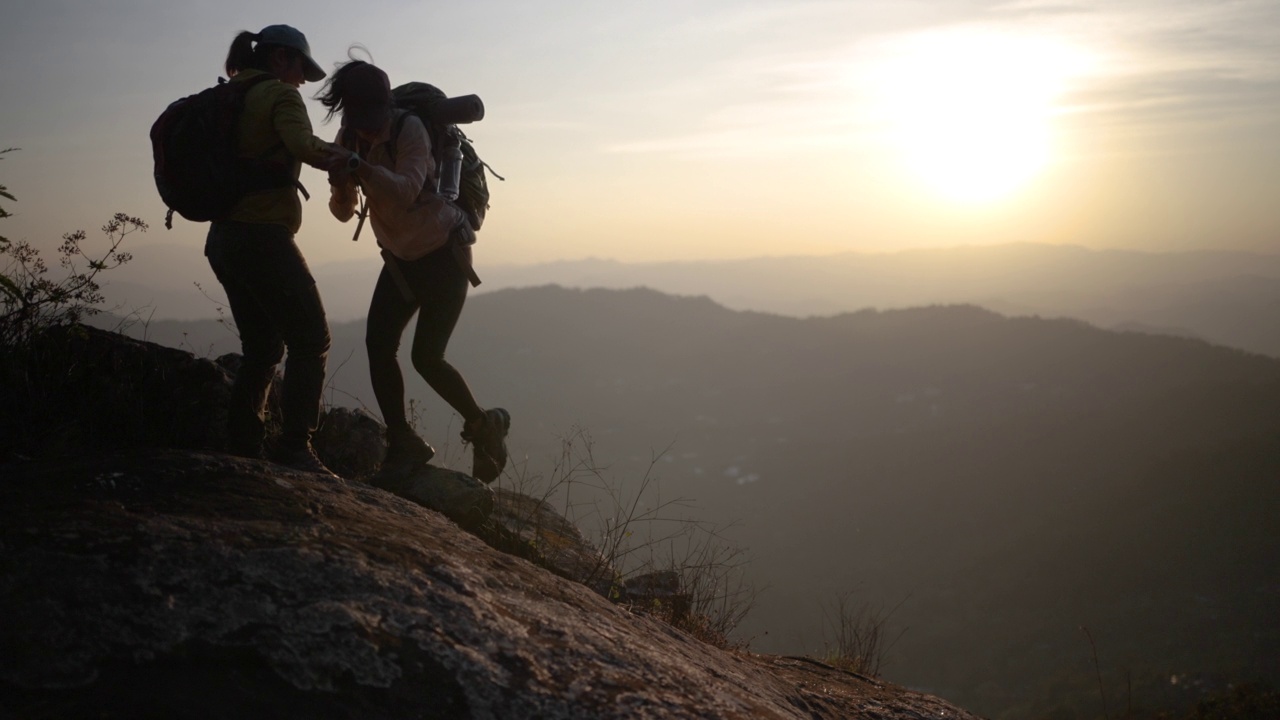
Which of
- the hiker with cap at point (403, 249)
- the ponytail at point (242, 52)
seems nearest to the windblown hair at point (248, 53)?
the ponytail at point (242, 52)

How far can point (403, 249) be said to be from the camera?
13.5ft

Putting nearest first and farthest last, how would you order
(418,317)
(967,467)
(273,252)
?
(273,252)
(418,317)
(967,467)

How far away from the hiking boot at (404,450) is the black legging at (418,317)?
198mm

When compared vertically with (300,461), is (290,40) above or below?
above

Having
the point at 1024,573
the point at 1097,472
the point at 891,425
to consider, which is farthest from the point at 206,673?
the point at 891,425

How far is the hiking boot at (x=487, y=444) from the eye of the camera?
487 centimetres

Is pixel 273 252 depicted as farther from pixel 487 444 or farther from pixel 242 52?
pixel 487 444

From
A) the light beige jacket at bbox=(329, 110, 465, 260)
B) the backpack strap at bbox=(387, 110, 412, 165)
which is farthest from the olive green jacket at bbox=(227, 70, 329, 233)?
the backpack strap at bbox=(387, 110, 412, 165)

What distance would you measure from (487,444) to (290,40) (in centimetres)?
241

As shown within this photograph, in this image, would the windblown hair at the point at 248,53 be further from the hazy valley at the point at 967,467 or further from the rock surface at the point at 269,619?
the hazy valley at the point at 967,467

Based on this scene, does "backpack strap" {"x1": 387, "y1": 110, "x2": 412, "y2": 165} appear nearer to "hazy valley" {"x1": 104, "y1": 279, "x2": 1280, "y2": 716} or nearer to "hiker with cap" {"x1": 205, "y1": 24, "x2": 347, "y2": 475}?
"hiker with cap" {"x1": 205, "y1": 24, "x2": 347, "y2": 475}

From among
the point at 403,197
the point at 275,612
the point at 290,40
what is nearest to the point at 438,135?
the point at 403,197

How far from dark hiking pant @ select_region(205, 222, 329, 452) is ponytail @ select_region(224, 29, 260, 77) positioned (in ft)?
2.25

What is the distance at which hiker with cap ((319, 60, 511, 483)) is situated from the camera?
3.78 meters
